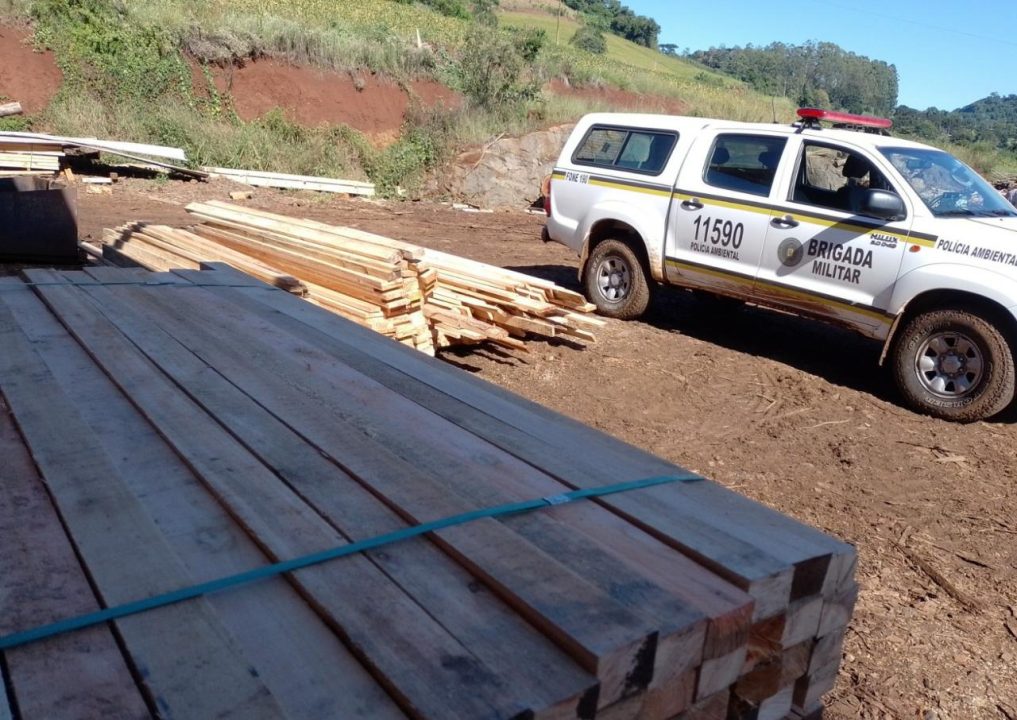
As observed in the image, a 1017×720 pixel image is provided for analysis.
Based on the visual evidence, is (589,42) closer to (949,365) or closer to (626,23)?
(626,23)

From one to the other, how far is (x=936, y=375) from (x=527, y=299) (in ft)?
11.2

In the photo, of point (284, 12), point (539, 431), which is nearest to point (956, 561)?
point (539, 431)

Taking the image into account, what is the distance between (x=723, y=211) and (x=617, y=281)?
5.09 ft

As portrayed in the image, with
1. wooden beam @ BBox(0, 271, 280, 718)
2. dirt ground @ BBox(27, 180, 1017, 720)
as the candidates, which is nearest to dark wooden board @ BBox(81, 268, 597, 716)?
wooden beam @ BBox(0, 271, 280, 718)

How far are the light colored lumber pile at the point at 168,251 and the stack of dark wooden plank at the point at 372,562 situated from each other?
3.64 metres

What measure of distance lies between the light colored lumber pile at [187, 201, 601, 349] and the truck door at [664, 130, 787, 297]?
131 cm

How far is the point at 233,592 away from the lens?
1925mm

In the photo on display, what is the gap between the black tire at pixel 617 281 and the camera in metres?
9.34

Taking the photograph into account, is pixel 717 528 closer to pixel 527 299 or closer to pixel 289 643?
pixel 289 643

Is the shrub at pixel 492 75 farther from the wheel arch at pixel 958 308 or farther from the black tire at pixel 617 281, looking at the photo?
the wheel arch at pixel 958 308

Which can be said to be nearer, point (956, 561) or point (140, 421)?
point (140, 421)

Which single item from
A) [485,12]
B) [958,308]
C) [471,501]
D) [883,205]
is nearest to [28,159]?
[883,205]

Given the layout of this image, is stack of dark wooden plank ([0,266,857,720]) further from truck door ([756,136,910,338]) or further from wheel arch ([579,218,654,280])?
wheel arch ([579,218,654,280])

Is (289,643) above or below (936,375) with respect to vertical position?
above
